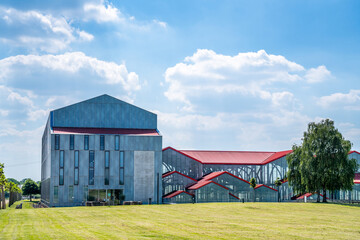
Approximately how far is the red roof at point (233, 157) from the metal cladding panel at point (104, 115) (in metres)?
14.9

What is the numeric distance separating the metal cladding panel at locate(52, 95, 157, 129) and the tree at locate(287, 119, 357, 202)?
1309 inches

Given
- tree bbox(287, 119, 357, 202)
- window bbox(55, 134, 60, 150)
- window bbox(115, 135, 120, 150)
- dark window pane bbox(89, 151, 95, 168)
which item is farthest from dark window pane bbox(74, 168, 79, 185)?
tree bbox(287, 119, 357, 202)

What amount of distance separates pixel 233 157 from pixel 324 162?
114ft

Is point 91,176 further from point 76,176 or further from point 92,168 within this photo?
point 76,176

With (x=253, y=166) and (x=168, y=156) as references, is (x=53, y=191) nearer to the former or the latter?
(x=168, y=156)

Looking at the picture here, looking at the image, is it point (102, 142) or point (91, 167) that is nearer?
point (91, 167)

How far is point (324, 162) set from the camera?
8644 centimetres

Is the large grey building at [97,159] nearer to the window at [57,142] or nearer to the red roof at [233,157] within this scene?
the window at [57,142]

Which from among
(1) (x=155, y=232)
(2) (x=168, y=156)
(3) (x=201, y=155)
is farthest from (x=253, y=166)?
(1) (x=155, y=232)

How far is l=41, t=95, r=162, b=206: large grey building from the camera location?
88.4 m

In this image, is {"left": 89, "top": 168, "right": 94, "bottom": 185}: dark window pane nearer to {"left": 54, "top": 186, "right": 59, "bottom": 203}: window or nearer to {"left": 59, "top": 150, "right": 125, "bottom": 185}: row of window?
{"left": 59, "top": 150, "right": 125, "bottom": 185}: row of window

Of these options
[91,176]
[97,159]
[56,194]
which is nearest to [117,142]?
[97,159]

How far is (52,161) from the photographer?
88.0 meters

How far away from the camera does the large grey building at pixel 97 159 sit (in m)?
88.4
